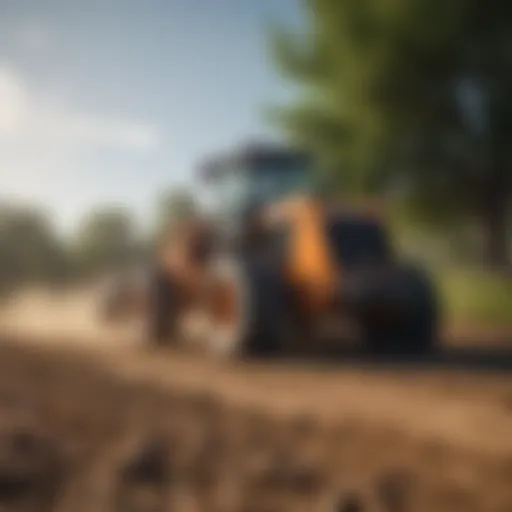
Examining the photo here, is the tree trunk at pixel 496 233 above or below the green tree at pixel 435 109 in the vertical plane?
below

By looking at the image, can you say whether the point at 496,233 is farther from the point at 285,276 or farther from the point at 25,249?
the point at 25,249

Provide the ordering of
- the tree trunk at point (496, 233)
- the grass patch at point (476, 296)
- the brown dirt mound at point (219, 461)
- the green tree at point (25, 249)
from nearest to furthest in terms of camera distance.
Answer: the brown dirt mound at point (219, 461) → the green tree at point (25, 249) → the grass patch at point (476, 296) → the tree trunk at point (496, 233)

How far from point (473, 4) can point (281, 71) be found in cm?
343

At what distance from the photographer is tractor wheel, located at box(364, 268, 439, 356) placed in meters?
6.95

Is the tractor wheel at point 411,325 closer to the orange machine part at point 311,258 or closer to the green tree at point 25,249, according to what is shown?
the orange machine part at point 311,258

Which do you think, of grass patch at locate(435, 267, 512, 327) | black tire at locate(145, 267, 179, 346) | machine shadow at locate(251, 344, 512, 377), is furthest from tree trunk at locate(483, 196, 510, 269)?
black tire at locate(145, 267, 179, 346)

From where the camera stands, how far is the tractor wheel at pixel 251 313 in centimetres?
674

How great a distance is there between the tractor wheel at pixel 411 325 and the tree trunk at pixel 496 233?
5.39 meters

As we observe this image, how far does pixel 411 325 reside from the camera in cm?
721

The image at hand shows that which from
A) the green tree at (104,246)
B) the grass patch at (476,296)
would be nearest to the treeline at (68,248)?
the green tree at (104,246)

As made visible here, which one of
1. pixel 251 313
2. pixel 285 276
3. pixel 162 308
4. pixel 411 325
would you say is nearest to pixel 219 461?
pixel 251 313

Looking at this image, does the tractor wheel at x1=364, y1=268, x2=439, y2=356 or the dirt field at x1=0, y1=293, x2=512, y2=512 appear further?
the tractor wheel at x1=364, y1=268, x2=439, y2=356

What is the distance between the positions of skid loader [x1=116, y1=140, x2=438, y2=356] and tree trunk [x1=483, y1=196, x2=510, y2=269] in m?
5.48

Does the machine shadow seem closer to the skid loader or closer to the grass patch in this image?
the skid loader
